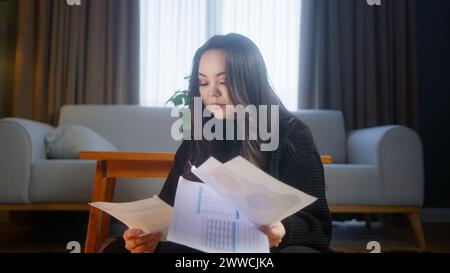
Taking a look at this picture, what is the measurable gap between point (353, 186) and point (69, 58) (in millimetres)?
1175

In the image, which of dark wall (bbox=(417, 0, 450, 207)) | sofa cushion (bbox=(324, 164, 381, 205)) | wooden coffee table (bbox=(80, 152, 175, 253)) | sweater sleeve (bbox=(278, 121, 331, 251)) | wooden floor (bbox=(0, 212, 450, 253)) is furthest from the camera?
dark wall (bbox=(417, 0, 450, 207))

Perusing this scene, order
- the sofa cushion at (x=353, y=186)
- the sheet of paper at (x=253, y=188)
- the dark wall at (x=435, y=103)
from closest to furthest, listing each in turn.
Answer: the sheet of paper at (x=253, y=188) < the sofa cushion at (x=353, y=186) < the dark wall at (x=435, y=103)

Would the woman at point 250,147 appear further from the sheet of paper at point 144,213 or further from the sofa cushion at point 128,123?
the sofa cushion at point 128,123

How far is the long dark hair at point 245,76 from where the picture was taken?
52 cm

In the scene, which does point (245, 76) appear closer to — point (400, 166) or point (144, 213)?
point (144, 213)

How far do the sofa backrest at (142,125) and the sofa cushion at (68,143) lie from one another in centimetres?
24

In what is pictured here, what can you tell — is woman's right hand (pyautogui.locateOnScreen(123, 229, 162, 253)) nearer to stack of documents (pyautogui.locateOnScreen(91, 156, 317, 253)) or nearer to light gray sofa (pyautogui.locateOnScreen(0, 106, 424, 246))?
stack of documents (pyautogui.locateOnScreen(91, 156, 317, 253))

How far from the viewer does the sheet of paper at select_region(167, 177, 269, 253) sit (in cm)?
37

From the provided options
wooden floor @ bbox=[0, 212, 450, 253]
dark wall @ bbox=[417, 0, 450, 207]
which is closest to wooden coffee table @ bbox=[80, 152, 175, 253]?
wooden floor @ bbox=[0, 212, 450, 253]

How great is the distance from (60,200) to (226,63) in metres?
0.93

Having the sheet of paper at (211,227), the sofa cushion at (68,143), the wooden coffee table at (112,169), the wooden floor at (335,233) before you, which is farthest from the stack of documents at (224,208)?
the sofa cushion at (68,143)

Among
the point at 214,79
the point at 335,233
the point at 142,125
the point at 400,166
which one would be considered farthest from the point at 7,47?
the point at 400,166

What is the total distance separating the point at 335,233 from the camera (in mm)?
1262

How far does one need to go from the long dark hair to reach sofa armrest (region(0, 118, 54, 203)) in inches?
35.7
